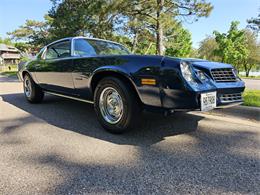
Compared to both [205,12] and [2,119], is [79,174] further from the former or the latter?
[205,12]

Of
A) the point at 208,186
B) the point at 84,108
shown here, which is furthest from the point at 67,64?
the point at 208,186

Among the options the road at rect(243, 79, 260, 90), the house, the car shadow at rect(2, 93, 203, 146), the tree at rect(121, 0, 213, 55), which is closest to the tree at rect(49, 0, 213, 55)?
the tree at rect(121, 0, 213, 55)

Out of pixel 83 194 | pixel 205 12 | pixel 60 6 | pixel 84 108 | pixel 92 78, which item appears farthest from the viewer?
pixel 60 6

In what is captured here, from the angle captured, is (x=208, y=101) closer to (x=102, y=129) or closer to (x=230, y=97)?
(x=230, y=97)

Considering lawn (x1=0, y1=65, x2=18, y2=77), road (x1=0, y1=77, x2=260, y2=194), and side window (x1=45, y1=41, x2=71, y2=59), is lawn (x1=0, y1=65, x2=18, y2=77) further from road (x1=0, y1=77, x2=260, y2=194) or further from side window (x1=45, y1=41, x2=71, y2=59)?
road (x1=0, y1=77, x2=260, y2=194)

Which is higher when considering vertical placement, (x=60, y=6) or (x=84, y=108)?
(x=60, y=6)

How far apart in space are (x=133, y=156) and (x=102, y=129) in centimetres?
103

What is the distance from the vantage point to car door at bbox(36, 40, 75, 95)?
12.5ft

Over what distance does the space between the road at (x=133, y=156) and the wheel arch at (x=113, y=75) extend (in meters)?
0.63

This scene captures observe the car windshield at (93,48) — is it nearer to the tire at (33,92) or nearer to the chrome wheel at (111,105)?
the chrome wheel at (111,105)

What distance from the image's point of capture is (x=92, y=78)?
3.26m

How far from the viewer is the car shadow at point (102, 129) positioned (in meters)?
2.96

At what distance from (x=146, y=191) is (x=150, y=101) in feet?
3.80

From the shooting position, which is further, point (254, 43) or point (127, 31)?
point (254, 43)
